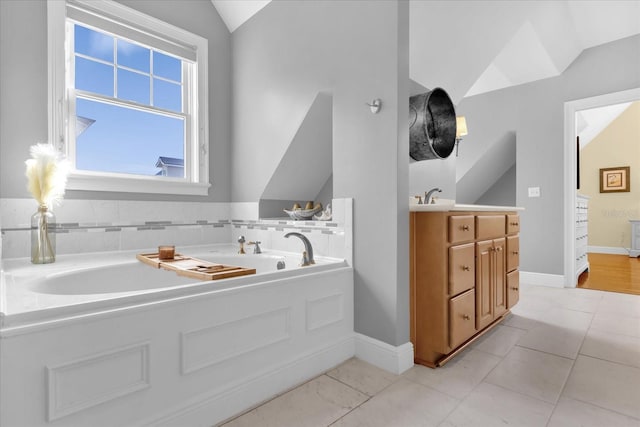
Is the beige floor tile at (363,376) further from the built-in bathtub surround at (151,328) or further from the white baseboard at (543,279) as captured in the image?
the white baseboard at (543,279)

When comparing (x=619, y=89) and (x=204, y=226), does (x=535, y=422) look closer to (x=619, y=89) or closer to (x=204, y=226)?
(x=204, y=226)

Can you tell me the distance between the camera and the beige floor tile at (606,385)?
148 centimetres

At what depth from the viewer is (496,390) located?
62.9 inches

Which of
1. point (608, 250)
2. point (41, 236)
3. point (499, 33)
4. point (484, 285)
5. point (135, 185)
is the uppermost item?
point (499, 33)

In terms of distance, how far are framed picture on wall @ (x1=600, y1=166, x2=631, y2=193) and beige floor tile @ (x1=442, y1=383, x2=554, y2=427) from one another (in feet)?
22.1

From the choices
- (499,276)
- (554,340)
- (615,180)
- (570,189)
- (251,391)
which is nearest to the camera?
(251,391)

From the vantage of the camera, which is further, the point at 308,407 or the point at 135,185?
the point at 135,185

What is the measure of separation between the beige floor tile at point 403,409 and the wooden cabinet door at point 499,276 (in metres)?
1.08

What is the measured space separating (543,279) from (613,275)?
1.28 m

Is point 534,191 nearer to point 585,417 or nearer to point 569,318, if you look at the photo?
point 569,318

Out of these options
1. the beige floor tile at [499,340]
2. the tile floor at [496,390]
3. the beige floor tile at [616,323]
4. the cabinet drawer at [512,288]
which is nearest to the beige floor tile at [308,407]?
the tile floor at [496,390]

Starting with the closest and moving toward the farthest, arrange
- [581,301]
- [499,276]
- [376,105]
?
[376,105] → [499,276] → [581,301]

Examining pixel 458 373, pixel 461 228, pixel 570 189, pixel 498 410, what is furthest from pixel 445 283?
pixel 570 189

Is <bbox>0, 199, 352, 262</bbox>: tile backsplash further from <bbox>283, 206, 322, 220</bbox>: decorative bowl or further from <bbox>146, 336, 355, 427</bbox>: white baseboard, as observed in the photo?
<bbox>146, 336, 355, 427</bbox>: white baseboard
